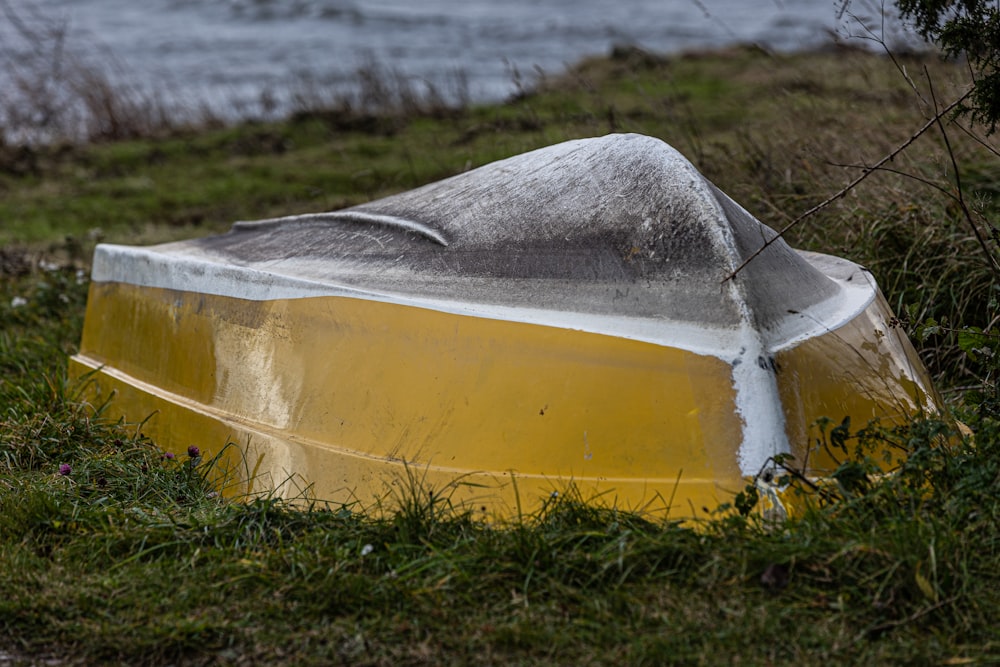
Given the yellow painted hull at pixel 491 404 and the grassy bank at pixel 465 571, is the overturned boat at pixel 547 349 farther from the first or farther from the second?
the grassy bank at pixel 465 571

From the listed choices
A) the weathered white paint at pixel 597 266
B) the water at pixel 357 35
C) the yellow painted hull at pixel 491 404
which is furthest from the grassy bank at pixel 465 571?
the water at pixel 357 35

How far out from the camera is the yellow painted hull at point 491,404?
254cm

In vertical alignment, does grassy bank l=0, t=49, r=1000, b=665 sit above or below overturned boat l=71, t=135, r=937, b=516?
below

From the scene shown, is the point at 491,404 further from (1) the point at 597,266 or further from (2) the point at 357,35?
(2) the point at 357,35

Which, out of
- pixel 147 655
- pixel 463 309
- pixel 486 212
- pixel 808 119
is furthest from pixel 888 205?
pixel 147 655

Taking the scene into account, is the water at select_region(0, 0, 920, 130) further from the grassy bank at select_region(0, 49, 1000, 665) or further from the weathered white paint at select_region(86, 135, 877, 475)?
the grassy bank at select_region(0, 49, 1000, 665)

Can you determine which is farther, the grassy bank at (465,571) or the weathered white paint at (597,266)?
the weathered white paint at (597,266)

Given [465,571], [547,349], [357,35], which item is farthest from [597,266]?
[357,35]

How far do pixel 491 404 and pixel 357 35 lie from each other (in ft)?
56.8

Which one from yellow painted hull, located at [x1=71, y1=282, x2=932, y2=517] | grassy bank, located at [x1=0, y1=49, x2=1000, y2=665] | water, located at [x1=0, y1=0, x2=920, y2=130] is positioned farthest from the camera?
water, located at [x1=0, y1=0, x2=920, y2=130]

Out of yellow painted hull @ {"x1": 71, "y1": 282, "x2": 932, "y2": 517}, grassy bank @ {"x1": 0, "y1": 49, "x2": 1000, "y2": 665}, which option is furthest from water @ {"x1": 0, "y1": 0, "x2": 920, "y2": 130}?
grassy bank @ {"x1": 0, "y1": 49, "x2": 1000, "y2": 665}

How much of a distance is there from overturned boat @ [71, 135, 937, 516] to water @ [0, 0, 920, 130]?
859 centimetres

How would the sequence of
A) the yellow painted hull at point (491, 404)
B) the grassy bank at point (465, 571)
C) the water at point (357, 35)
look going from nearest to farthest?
the grassy bank at point (465, 571), the yellow painted hull at point (491, 404), the water at point (357, 35)

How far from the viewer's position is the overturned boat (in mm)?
2553
